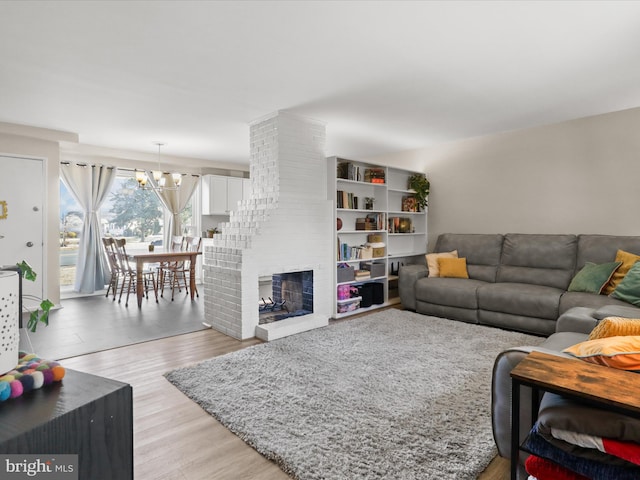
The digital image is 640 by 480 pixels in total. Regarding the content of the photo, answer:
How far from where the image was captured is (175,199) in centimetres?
712

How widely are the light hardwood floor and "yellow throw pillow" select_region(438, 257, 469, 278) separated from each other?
128 inches

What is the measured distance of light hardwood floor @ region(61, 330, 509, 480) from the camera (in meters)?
1.76

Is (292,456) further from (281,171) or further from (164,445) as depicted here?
(281,171)

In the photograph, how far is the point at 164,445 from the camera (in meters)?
1.98

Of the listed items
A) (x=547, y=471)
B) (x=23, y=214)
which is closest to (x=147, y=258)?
(x=23, y=214)

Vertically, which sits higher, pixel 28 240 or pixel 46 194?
pixel 46 194

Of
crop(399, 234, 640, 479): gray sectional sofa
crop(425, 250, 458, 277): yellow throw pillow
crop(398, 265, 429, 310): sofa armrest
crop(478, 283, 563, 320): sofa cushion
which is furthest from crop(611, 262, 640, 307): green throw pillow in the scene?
crop(398, 265, 429, 310): sofa armrest

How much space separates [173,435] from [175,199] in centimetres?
575

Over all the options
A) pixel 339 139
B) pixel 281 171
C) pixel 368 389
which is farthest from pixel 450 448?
pixel 339 139

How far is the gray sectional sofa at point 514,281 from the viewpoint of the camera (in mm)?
3867

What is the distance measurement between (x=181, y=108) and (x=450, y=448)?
3979 mm

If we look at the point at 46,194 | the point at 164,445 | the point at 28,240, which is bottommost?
the point at 164,445

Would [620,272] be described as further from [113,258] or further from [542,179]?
[113,258]

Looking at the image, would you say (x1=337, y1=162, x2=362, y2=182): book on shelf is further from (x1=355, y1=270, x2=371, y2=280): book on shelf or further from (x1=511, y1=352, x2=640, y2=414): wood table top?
(x1=511, y1=352, x2=640, y2=414): wood table top
